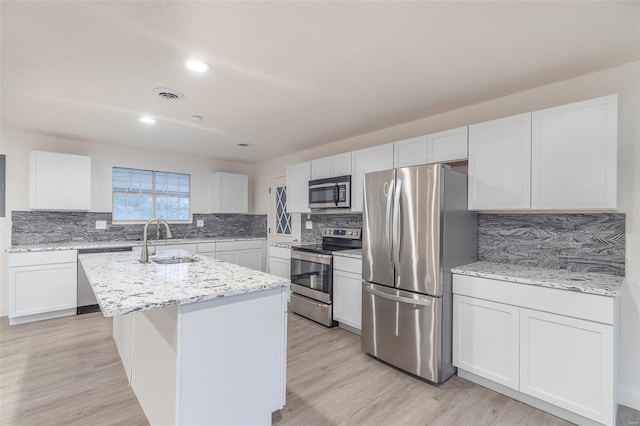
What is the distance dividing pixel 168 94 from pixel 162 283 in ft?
5.72

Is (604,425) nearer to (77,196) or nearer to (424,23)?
(424,23)

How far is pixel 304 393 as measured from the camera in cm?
220

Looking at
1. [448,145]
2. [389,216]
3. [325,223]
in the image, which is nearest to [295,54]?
[389,216]

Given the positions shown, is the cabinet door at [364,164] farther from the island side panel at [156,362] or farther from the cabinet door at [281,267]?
the island side panel at [156,362]

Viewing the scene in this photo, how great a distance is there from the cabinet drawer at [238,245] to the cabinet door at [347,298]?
2363mm

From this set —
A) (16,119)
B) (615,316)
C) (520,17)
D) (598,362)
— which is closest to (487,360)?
A: (598,362)

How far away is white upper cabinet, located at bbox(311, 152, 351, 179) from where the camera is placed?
12.1ft

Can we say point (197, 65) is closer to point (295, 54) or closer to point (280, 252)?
point (295, 54)

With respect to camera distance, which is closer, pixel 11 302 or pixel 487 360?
pixel 487 360

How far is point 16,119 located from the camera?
3314 mm

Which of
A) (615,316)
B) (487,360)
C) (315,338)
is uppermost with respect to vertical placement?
(615,316)

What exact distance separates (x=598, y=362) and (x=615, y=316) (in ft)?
0.95

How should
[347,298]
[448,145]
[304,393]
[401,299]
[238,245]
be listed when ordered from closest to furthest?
[304,393] → [401,299] → [448,145] → [347,298] → [238,245]

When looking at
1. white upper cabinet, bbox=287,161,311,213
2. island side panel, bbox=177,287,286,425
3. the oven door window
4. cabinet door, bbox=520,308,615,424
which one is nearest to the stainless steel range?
the oven door window
